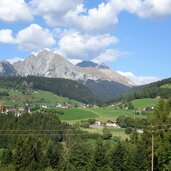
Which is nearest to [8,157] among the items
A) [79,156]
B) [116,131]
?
[79,156]

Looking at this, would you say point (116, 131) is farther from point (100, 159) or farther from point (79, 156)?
point (100, 159)

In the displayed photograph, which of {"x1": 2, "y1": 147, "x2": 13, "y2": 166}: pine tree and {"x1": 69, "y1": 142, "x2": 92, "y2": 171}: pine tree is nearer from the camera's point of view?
{"x1": 69, "y1": 142, "x2": 92, "y2": 171}: pine tree

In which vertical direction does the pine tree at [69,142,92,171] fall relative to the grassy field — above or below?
below

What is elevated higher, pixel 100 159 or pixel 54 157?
pixel 100 159

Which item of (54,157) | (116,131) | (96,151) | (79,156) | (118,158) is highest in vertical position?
(116,131)

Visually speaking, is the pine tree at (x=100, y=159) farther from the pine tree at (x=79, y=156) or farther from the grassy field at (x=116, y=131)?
the grassy field at (x=116, y=131)

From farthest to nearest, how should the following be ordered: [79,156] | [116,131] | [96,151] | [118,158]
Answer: [116,131], [79,156], [96,151], [118,158]

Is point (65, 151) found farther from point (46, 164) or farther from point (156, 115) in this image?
point (156, 115)

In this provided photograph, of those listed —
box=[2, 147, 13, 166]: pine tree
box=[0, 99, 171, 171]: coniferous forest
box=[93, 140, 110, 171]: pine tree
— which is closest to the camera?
box=[0, 99, 171, 171]: coniferous forest

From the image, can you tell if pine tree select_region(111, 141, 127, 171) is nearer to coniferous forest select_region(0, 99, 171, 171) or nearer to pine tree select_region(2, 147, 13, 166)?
coniferous forest select_region(0, 99, 171, 171)

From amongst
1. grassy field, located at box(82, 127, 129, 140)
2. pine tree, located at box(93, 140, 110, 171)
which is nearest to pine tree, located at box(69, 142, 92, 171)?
pine tree, located at box(93, 140, 110, 171)

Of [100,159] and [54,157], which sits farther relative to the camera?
[54,157]

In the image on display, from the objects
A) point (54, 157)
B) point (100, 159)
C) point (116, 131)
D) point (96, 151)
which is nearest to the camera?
point (100, 159)

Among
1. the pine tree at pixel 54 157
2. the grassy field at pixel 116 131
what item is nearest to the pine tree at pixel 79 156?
the pine tree at pixel 54 157
